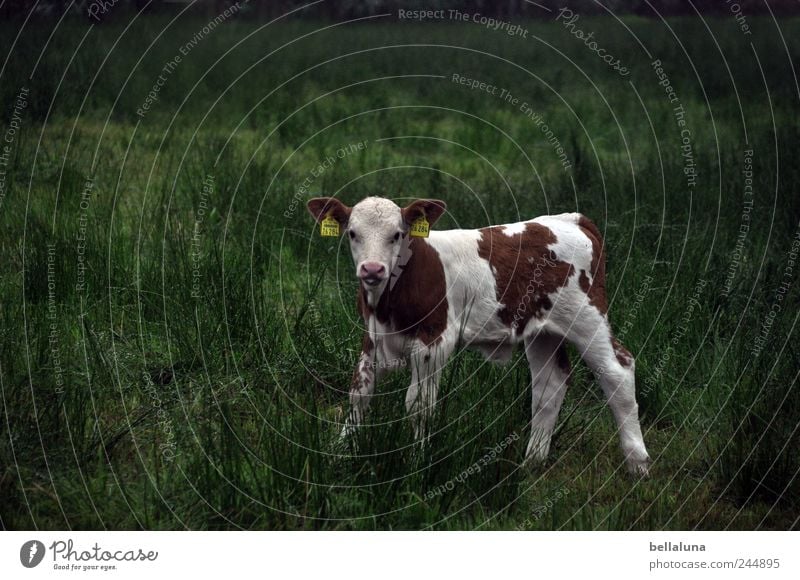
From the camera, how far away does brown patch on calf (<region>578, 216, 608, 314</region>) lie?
7988 mm

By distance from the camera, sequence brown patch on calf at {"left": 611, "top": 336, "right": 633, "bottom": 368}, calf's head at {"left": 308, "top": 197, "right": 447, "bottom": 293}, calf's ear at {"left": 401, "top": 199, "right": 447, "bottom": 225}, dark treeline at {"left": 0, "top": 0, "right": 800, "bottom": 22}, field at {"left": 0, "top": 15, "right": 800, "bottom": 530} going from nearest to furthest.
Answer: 1. field at {"left": 0, "top": 15, "right": 800, "bottom": 530}
2. calf's head at {"left": 308, "top": 197, "right": 447, "bottom": 293}
3. calf's ear at {"left": 401, "top": 199, "right": 447, "bottom": 225}
4. brown patch on calf at {"left": 611, "top": 336, "right": 633, "bottom": 368}
5. dark treeline at {"left": 0, "top": 0, "right": 800, "bottom": 22}

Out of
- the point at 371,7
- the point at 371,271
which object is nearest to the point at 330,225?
the point at 371,271

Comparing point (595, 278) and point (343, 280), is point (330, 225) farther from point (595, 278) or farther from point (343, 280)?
point (343, 280)

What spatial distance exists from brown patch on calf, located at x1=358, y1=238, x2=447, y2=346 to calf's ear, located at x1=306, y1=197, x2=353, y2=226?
48 cm

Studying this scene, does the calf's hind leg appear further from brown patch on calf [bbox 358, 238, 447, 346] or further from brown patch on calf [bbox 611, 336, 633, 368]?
brown patch on calf [bbox 358, 238, 447, 346]

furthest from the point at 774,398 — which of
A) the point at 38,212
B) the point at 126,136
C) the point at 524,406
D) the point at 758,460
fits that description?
the point at 126,136

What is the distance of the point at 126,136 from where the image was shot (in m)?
12.9

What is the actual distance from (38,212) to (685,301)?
5850 millimetres

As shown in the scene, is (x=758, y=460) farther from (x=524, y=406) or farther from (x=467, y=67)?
(x=467, y=67)

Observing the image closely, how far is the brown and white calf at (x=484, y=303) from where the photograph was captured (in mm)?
7117

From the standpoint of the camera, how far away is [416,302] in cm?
730

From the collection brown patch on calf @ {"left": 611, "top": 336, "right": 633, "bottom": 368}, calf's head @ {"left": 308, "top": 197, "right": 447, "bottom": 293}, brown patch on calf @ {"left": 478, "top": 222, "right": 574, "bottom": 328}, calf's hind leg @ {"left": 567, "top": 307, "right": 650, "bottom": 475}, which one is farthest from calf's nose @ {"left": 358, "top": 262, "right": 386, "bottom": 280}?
brown patch on calf @ {"left": 611, "top": 336, "right": 633, "bottom": 368}

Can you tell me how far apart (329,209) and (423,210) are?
1.98ft

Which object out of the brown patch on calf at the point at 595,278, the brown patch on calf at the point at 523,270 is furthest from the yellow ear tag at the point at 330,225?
the brown patch on calf at the point at 595,278
